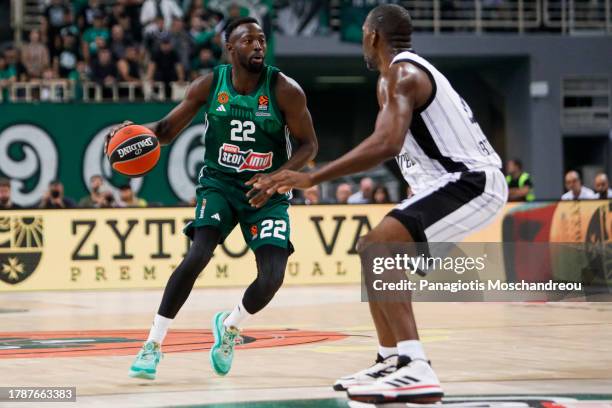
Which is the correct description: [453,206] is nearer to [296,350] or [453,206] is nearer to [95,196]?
[296,350]

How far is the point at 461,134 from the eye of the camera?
20.5 ft

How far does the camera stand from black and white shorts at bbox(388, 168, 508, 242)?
6.07 meters

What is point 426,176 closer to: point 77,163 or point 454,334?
point 454,334

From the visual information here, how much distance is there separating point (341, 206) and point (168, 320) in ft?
35.5

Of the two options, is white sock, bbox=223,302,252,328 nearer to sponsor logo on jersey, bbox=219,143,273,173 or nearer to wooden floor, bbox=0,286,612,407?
wooden floor, bbox=0,286,612,407

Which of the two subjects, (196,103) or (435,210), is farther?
(196,103)

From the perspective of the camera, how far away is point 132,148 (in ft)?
26.1

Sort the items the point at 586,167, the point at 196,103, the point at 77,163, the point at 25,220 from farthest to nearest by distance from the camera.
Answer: the point at 586,167
the point at 77,163
the point at 25,220
the point at 196,103

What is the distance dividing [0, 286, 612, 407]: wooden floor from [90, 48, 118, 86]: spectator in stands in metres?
7.77

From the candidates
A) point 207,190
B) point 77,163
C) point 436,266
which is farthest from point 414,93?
point 77,163

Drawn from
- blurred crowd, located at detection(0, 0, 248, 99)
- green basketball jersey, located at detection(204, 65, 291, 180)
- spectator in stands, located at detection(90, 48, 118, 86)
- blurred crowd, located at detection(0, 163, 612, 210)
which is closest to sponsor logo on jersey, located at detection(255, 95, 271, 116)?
green basketball jersey, located at detection(204, 65, 291, 180)

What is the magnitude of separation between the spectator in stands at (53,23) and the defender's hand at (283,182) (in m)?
18.1

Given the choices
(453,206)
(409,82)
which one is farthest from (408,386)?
(409,82)

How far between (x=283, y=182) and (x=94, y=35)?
17686 mm
